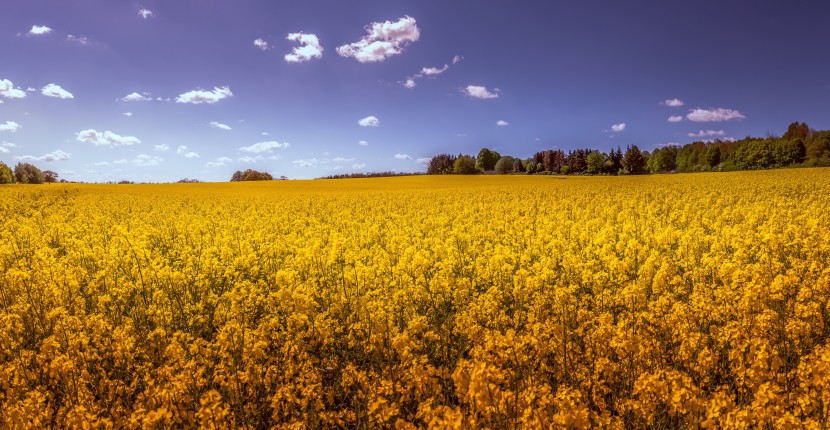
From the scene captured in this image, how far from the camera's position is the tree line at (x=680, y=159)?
7600 centimetres

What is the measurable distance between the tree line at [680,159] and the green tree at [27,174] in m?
73.8

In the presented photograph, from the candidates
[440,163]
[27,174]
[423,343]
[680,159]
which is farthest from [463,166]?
[423,343]

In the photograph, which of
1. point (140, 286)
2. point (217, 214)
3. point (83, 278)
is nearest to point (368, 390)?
point (140, 286)

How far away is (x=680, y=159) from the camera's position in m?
111

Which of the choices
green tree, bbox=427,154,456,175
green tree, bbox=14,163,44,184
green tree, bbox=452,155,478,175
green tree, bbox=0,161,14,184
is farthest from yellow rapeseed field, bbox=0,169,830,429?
green tree, bbox=427,154,456,175

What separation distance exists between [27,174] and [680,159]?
446ft

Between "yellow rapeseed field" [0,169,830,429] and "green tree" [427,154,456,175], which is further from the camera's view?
"green tree" [427,154,456,175]

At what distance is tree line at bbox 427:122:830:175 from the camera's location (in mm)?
76000

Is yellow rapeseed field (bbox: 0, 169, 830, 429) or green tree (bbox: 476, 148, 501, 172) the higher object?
green tree (bbox: 476, 148, 501, 172)

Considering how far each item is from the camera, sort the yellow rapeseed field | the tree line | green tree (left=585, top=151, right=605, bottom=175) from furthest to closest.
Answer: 1. green tree (left=585, top=151, right=605, bottom=175)
2. the tree line
3. the yellow rapeseed field

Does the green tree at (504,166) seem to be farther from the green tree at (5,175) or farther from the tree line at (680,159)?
the green tree at (5,175)

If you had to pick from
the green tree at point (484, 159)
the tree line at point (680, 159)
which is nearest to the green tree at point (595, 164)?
the tree line at point (680, 159)

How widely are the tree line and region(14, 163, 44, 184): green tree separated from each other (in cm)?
7376

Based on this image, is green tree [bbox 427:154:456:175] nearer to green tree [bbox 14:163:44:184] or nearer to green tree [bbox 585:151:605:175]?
green tree [bbox 585:151:605:175]
